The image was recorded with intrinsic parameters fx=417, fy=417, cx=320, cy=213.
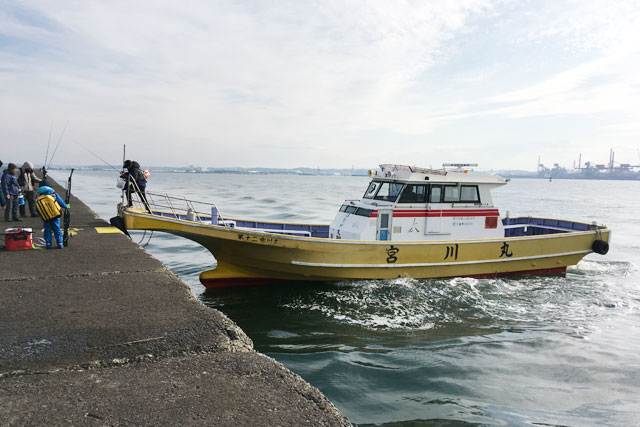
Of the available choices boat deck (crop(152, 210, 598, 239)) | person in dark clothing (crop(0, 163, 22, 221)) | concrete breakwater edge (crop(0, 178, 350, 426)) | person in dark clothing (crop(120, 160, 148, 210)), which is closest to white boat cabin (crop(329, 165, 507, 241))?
A: boat deck (crop(152, 210, 598, 239))

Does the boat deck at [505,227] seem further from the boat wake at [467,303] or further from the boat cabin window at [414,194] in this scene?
the boat cabin window at [414,194]

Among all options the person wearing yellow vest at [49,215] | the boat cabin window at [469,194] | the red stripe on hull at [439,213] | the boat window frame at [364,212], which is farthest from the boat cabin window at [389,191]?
the person wearing yellow vest at [49,215]

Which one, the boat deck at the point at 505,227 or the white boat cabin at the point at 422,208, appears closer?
the white boat cabin at the point at 422,208

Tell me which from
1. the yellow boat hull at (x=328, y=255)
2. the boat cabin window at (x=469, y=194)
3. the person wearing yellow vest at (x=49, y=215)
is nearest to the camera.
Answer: the person wearing yellow vest at (x=49, y=215)

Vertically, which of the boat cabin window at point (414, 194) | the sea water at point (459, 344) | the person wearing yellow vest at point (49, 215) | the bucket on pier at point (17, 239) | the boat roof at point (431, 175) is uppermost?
the boat roof at point (431, 175)

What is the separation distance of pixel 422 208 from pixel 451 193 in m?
1.00

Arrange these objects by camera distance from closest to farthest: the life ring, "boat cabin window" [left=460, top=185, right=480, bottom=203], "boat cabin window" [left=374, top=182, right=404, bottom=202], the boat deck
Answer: "boat cabin window" [left=374, top=182, right=404, bottom=202], "boat cabin window" [left=460, top=185, right=480, bottom=203], the boat deck, the life ring

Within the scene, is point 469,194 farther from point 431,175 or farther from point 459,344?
point 459,344

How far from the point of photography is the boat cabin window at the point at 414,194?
1077 centimetres

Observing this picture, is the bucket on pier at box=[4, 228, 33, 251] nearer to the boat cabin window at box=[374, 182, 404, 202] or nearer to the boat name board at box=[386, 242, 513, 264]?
the boat name board at box=[386, 242, 513, 264]

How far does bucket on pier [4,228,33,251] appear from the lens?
721 centimetres

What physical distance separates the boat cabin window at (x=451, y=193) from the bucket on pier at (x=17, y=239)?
936 centimetres

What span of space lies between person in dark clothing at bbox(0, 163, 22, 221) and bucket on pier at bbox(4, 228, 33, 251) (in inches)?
165

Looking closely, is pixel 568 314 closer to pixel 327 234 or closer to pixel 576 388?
pixel 576 388
